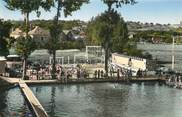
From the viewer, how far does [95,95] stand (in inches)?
2338

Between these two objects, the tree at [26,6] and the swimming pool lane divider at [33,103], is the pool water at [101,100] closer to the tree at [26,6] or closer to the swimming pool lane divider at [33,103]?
the swimming pool lane divider at [33,103]

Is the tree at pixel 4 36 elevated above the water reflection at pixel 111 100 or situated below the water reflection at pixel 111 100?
above


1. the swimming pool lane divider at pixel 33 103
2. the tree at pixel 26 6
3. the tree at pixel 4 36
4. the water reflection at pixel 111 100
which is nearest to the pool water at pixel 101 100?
the water reflection at pixel 111 100

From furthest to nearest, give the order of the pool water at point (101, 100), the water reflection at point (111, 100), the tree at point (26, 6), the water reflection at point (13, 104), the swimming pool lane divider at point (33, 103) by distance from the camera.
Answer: the tree at point (26, 6)
the water reflection at point (111, 100)
the pool water at point (101, 100)
the water reflection at point (13, 104)
the swimming pool lane divider at point (33, 103)

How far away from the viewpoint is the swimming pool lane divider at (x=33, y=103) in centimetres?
4353

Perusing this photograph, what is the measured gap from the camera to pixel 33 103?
160 feet

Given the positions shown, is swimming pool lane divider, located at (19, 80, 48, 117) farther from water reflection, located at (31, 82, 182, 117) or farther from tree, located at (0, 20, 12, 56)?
tree, located at (0, 20, 12, 56)

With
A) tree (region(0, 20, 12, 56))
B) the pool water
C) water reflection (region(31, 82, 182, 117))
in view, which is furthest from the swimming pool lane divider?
tree (region(0, 20, 12, 56))

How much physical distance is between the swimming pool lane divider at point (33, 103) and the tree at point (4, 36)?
1262cm

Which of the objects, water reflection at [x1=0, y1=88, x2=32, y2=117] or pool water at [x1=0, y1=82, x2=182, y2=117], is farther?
pool water at [x1=0, y1=82, x2=182, y2=117]

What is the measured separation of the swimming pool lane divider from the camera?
43.5m

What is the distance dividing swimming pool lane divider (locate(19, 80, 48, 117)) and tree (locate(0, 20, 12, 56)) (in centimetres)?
1262

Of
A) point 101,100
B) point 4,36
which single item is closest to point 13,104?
point 101,100

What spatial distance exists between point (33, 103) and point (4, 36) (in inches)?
1170
